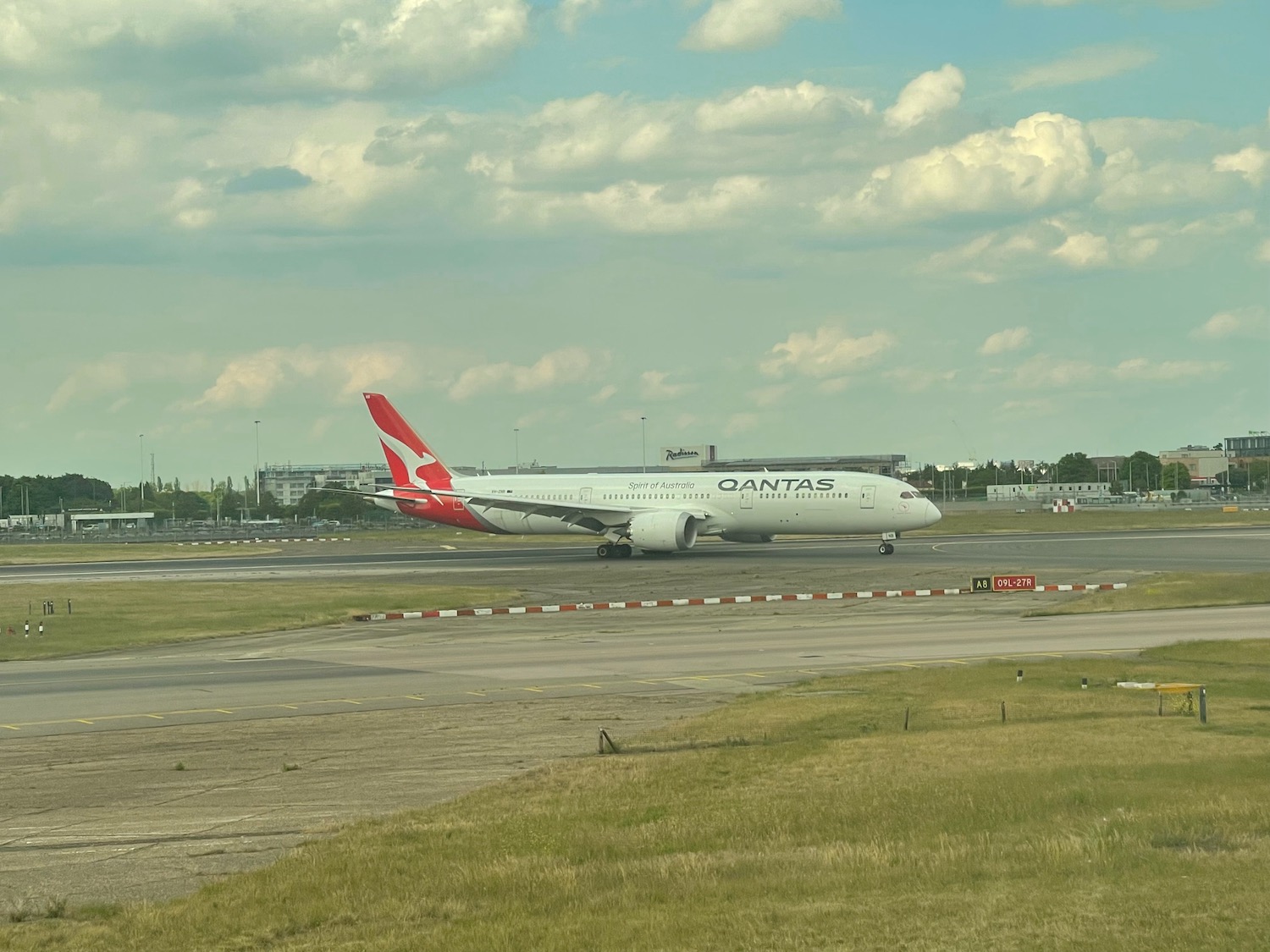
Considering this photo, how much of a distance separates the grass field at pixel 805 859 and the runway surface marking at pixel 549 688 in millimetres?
7811

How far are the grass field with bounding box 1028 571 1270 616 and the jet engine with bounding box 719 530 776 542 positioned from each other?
25.1m

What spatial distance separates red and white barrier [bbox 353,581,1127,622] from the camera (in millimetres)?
46000

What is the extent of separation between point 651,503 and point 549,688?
4496 cm

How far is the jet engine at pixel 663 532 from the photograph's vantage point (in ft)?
223

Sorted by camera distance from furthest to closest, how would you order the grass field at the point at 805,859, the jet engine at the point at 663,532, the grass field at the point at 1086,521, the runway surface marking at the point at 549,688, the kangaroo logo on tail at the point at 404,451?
the grass field at the point at 1086,521, the kangaroo logo on tail at the point at 404,451, the jet engine at the point at 663,532, the runway surface marking at the point at 549,688, the grass field at the point at 805,859

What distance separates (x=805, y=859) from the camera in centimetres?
1244

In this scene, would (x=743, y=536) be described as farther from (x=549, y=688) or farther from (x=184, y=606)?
(x=549, y=688)

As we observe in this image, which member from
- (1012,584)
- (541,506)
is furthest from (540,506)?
→ (1012,584)

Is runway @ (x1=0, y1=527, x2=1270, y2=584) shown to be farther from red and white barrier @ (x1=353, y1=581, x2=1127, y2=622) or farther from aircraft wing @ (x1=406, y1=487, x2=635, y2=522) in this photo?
red and white barrier @ (x1=353, y1=581, x2=1127, y2=622)

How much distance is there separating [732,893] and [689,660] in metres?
20.3

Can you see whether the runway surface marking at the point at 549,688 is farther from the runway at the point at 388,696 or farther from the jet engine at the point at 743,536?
the jet engine at the point at 743,536

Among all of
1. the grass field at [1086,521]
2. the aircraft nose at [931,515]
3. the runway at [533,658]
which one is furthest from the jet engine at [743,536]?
the runway at [533,658]

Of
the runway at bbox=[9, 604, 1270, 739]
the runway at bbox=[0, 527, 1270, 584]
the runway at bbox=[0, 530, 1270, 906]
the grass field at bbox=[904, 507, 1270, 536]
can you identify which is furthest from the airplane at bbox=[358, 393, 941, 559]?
the runway at bbox=[9, 604, 1270, 739]

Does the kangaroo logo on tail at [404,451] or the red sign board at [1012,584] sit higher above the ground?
the kangaroo logo on tail at [404,451]
